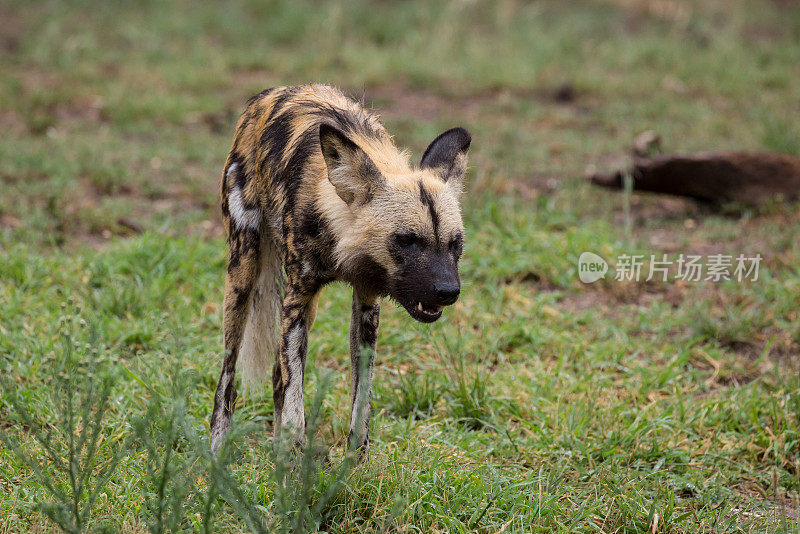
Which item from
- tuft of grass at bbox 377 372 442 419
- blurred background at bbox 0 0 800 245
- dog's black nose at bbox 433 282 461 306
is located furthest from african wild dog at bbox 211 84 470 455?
blurred background at bbox 0 0 800 245

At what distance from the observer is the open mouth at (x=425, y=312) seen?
9.11 feet

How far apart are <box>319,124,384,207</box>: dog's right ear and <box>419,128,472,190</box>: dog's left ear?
1.11 feet

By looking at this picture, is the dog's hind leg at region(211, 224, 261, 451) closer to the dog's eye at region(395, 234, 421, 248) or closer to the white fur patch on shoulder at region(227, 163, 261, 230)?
the white fur patch on shoulder at region(227, 163, 261, 230)

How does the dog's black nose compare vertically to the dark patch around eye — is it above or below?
below

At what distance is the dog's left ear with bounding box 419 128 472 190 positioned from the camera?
3076 mm

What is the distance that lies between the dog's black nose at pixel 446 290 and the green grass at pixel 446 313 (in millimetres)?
433

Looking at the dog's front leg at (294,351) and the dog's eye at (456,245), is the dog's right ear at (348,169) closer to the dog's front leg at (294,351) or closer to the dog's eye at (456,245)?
the dog's eye at (456,245)

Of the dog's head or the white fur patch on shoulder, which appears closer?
the dog's head

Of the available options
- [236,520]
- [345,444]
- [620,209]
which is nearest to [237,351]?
[345,444]

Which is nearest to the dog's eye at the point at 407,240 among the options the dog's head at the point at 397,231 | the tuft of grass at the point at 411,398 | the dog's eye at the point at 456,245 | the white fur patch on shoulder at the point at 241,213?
the dog's head at the point at 397,231

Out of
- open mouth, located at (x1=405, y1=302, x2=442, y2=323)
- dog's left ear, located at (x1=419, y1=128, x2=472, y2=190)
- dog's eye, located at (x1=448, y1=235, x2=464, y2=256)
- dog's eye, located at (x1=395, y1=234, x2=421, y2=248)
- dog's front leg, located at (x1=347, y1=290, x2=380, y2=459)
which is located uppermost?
dog's left ear, located at (x1=419, y1=128, x2=472, y2=190)

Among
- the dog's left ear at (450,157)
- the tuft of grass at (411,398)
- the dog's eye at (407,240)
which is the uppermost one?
the dog's left ear at (450,157)

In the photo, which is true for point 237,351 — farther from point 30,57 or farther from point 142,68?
point 30,57

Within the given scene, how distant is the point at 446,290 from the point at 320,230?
536 mm
